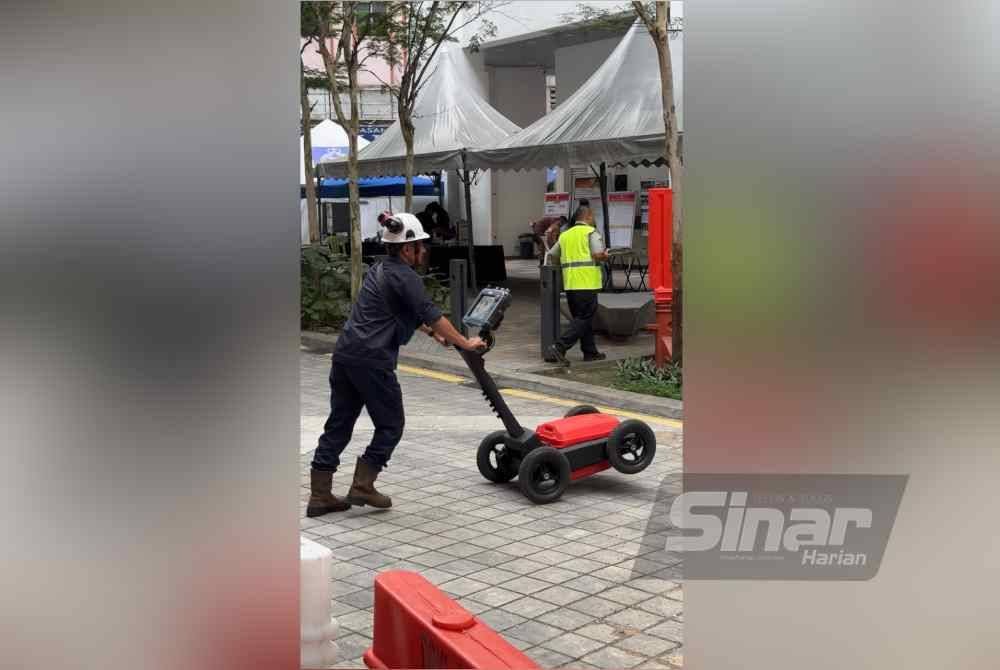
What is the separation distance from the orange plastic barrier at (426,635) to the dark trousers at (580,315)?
7987 millimetres

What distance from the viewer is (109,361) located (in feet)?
8.43

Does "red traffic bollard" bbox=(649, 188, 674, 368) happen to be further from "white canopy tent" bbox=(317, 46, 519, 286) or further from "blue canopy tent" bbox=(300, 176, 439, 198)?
"blue canopy tent" bbox=(300, 176, 439, 198)

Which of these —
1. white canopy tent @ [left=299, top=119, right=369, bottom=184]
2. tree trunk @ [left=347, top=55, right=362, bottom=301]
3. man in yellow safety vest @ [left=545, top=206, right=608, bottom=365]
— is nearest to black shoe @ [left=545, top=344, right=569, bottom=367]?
man in yellow safety vest @ [left=545, top=206, right=608, bottom=365]

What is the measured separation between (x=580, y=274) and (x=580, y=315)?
42 cm

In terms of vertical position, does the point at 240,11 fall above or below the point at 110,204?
above

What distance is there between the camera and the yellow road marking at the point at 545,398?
9.72 meters

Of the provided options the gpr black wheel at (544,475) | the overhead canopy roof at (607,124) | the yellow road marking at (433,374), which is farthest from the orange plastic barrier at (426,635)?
the overhead canopy roof at (607,124)

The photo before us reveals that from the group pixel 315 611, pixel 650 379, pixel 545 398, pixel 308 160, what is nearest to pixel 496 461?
pixel 545 398

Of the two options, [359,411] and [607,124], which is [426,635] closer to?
[359,411]

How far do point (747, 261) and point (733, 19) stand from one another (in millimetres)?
558

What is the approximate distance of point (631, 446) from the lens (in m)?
7.51

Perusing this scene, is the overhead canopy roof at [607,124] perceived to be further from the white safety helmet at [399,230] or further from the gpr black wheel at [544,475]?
the white safety helmet at [399,230]

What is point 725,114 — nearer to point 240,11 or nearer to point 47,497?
point 240,11

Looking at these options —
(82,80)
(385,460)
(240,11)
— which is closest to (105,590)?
(82,80)
